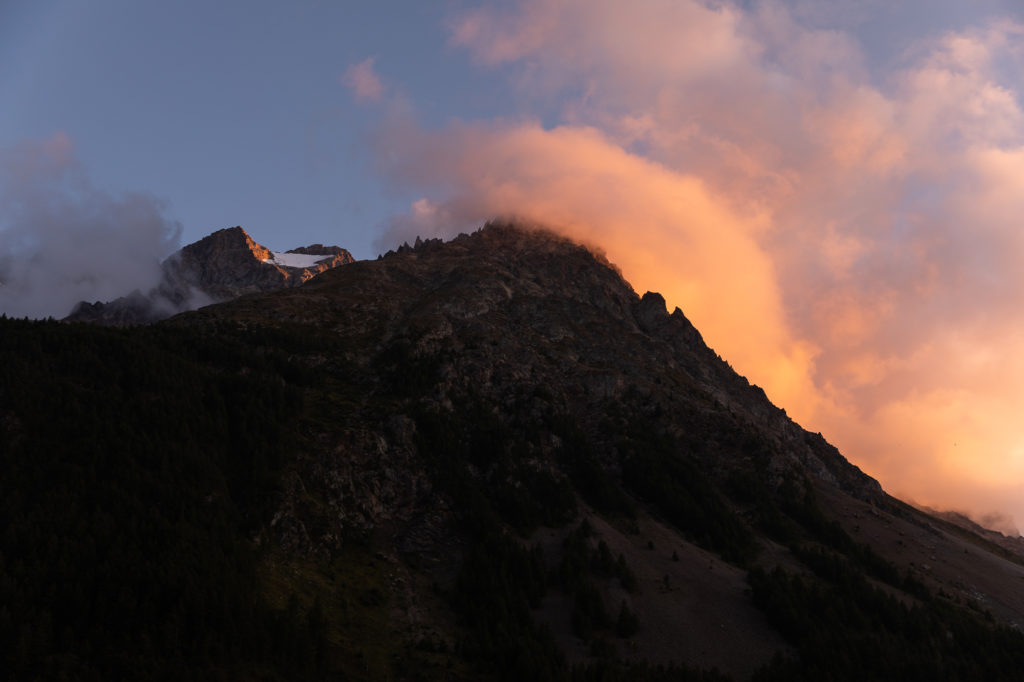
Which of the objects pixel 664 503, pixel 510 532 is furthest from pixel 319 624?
pixel 664 503

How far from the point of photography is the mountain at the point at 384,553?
98.4m

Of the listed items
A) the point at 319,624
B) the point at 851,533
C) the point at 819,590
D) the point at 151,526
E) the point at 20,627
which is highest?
the point at 851,533

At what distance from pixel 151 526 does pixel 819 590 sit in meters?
152

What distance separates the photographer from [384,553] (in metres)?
141

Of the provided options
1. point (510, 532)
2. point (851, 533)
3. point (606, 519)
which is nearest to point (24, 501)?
point (510, 532)

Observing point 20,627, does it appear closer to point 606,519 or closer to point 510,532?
point 510,532

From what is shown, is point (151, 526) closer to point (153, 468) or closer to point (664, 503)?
point (153, 468)

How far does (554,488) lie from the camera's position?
585 ft

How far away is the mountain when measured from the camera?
3875 inches

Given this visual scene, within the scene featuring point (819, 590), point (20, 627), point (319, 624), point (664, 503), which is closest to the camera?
point (20, 627)

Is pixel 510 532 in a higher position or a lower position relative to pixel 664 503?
lower

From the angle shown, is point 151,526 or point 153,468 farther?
point 153,468

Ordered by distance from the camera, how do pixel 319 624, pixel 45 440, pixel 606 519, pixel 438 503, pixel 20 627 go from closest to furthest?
pixel 20 627 < pixel 319 624 < pixel 45 440 < pixel 438 503 < pixel 606 519

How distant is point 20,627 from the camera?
85938mm
